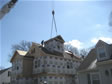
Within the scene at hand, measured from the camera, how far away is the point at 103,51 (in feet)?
43.5

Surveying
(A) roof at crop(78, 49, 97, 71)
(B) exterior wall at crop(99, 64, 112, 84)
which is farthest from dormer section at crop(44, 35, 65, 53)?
(B) exterior wall at crop(99, 64, 112, 84)

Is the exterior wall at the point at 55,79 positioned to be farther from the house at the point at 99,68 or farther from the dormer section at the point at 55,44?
the house at the point at 99,68

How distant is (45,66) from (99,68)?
9459mm

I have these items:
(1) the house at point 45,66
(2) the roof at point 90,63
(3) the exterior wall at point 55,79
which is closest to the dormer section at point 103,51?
(2) the roof at point 90,63

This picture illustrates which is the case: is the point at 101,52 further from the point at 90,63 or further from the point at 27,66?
the point at 27,66

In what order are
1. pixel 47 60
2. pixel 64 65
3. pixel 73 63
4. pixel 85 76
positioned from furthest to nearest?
1. pixel 73 63
2. pixel 64 65
3. pixel 47 60
4. pixel 85 76

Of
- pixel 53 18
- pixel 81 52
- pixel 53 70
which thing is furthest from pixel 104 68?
pixel 81 52

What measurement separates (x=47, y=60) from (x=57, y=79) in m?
3.46

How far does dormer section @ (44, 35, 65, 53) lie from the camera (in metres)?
23.0

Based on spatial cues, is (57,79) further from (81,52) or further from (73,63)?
(81,52)

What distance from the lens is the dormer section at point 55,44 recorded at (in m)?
23.0

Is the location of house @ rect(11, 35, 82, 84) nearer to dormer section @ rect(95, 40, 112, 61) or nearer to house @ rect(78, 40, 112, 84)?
house @ rect(78, 40, 112, 84)

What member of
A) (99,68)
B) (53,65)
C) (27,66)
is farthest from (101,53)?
(27,66)

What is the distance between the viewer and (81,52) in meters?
39.5
